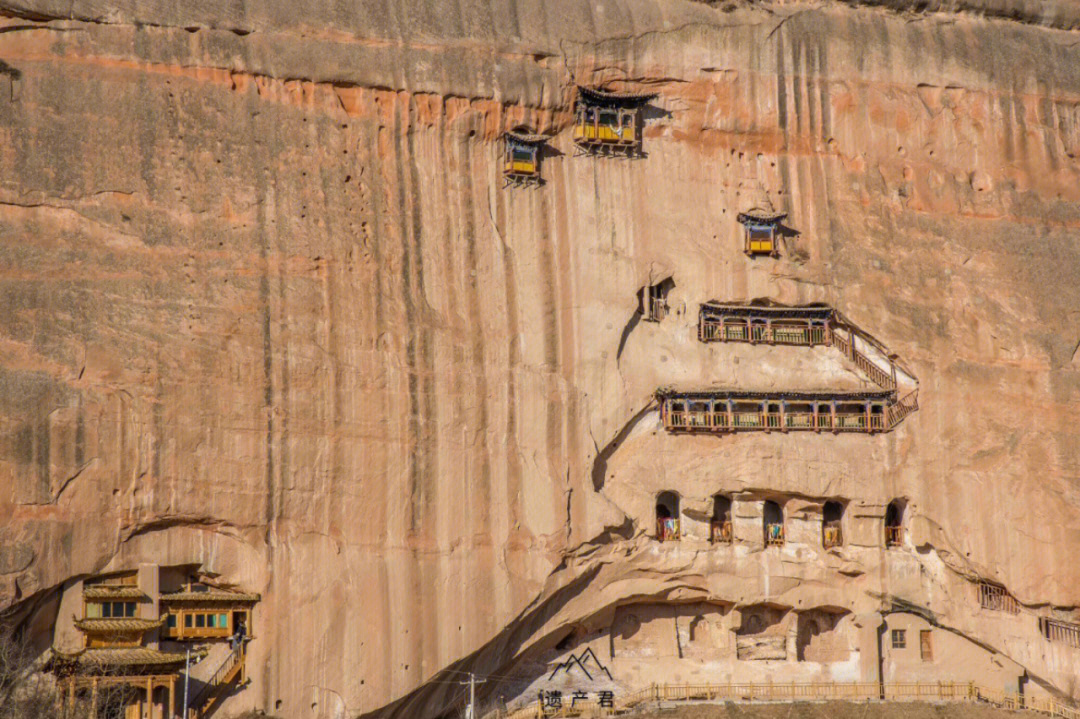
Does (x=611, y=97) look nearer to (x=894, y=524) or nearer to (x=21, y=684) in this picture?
(x=894, y=524)

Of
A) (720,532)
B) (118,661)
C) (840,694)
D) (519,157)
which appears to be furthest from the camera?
(720,532)

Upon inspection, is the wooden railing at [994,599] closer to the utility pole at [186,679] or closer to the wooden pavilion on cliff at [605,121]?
the wooden pavilion on cliff at [605,121]

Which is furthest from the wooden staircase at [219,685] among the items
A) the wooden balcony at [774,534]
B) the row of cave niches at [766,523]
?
the wooden balcony at [774,534]

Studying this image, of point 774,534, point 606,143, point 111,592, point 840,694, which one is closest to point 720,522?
point 774,534

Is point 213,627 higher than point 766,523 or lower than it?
lower

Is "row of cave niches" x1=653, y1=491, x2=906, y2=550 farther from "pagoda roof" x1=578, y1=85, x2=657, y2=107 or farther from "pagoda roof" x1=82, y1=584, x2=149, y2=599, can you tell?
"pagoda roof" x1=82, y1=584, x2=149, y2=599

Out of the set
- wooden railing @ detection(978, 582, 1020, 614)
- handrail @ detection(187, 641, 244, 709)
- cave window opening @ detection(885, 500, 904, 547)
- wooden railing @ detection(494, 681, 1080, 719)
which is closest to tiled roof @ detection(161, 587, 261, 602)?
handrail @ detection(187, 641, 244, 709)

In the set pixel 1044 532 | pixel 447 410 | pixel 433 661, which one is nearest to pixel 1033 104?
pixel 1044 532
